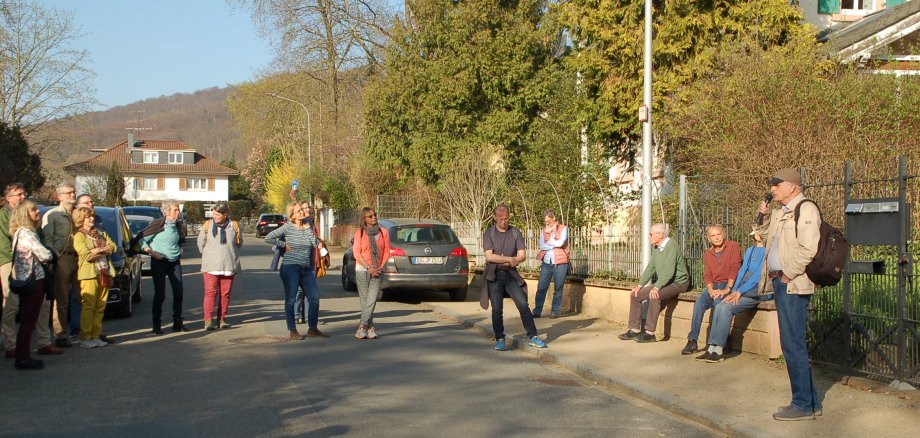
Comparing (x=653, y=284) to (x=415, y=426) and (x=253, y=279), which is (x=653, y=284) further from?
(x=253, y=279)

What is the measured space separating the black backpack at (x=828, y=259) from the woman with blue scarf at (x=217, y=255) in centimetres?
800

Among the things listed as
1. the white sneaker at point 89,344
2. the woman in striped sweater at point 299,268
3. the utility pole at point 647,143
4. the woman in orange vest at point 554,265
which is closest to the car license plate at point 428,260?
the woman in orange vest at point 554,265

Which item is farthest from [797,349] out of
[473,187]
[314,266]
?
[473,187]

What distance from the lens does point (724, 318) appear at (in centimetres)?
1052

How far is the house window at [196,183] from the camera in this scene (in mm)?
95750

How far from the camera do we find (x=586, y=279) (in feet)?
49.7

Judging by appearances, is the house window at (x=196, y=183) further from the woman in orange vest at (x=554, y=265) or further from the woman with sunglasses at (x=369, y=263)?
the woman with sunglasses at (x=369, y=263)

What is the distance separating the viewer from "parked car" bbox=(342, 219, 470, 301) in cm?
1728

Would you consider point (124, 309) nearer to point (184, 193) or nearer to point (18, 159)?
point (18, 159)

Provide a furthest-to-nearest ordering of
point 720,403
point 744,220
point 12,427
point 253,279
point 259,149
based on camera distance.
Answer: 1. point 259,149
2. point 253,279
3. point 744,220
4. point 720,403
5. point 12,427

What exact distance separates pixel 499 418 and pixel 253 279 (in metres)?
16.2

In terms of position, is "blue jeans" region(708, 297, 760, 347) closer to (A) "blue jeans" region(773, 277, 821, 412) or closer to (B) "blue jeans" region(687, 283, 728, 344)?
(B) "blue jeans" region(687, 283, 728, 344)

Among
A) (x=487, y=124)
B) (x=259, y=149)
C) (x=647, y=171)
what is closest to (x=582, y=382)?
(x=647, y=171)

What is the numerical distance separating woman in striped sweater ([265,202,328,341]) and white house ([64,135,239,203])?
82762 millimetres
